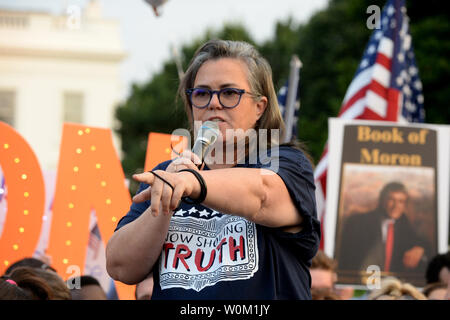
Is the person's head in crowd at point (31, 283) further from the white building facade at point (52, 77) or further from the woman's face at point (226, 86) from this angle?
the white building facade at point (52, 77)

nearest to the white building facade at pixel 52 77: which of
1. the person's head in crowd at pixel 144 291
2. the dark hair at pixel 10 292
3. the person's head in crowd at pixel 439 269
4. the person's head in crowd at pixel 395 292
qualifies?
the person's head in crowd at pixel 439 269

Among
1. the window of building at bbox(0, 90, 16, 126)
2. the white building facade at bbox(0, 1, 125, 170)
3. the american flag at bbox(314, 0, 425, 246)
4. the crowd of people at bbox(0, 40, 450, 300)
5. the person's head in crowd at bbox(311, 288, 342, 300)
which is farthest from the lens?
the white building facade at bbox(0, 1, 125, 170)

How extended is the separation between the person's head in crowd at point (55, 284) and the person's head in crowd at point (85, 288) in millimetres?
461

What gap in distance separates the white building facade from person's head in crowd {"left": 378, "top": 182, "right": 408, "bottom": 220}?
23925 millimetres

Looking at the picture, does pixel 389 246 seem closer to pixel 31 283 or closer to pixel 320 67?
pixel 31 283

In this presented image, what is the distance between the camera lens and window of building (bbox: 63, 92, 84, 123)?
2972cm

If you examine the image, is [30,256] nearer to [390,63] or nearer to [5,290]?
[5,290]

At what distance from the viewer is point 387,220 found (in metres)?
5.57

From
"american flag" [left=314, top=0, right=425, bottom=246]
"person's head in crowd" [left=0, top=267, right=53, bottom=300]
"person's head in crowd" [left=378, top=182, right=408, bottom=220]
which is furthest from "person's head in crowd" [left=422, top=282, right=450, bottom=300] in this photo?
"person's head in crowd" [left=0, top=267, right=53, bottom=300]

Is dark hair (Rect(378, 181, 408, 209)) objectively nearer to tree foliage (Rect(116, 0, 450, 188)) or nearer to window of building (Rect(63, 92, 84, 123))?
tree foliage (Rect(116, 0, 450, 188))

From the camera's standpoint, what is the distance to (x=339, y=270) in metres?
5.35
